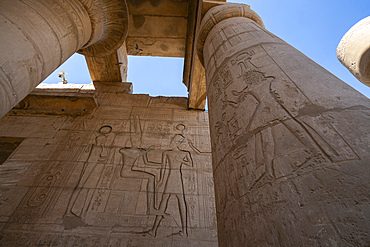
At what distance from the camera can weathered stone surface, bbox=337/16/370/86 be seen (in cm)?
294

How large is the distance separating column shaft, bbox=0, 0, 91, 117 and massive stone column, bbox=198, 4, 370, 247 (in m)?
2.06

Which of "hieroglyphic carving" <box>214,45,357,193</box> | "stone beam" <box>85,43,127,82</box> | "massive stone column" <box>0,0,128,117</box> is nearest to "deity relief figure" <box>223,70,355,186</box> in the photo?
"hieroglyphic carving" <box>214,45,357,193</box>

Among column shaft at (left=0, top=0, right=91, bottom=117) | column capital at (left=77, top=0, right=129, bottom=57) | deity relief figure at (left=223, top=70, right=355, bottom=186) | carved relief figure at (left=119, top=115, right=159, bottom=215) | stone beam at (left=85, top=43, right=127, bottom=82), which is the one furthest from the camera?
stone beam at (left=85, top=43, right=127, bottom=82)

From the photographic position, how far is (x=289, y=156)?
1.14 metres

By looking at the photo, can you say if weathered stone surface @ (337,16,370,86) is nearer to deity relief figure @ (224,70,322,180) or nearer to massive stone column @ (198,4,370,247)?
massive stone column @ (198,4,370,247)

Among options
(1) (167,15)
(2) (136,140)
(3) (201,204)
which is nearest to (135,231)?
(3) (201,204)

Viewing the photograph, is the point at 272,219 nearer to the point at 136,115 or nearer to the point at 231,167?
the point at 231,167

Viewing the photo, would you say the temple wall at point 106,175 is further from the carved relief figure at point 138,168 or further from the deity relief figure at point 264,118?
the deity relief figure at point 264,118

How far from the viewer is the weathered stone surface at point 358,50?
116 inches

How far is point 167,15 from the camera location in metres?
6.91

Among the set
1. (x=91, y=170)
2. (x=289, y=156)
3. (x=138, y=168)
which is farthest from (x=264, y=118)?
(x=91, y=170)

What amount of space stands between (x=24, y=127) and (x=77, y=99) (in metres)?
1.34

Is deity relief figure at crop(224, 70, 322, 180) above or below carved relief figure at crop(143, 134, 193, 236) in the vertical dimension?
below

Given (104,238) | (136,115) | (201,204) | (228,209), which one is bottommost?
(228,209)
